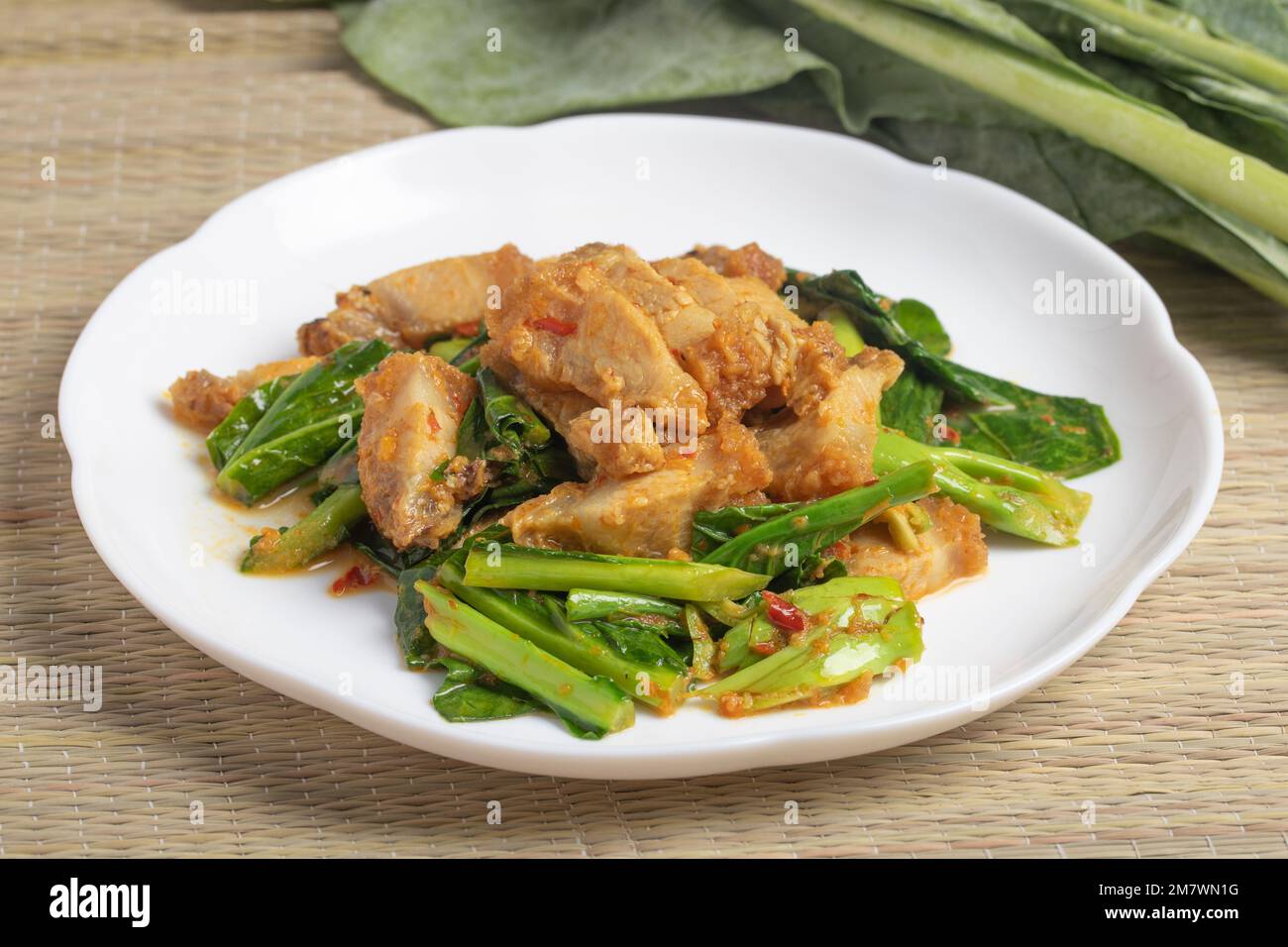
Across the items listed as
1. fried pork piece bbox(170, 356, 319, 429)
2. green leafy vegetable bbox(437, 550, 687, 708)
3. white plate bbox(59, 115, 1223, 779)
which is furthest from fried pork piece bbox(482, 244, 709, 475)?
fried pork piece bbox(170, 356, 319, 429)

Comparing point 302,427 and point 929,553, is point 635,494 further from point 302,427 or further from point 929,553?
point 302,427

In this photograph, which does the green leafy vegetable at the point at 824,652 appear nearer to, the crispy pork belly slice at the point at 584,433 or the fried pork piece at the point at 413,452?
the crispy pork belly slice at the point at 584,433

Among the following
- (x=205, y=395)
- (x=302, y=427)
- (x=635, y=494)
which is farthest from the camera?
(x=205, y=395)

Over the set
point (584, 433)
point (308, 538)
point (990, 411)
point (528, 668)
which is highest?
point (584, 433)

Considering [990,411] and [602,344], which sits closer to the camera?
[602,344]

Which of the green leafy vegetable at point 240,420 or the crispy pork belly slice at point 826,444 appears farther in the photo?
the green leafy vegetable at point 240,420

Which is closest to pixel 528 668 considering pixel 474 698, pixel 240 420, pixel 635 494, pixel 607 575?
pixel 474 698

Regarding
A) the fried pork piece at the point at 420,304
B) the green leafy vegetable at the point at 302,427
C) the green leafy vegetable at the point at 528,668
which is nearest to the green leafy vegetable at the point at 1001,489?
the green leafy vegetable at the point at 528,668
